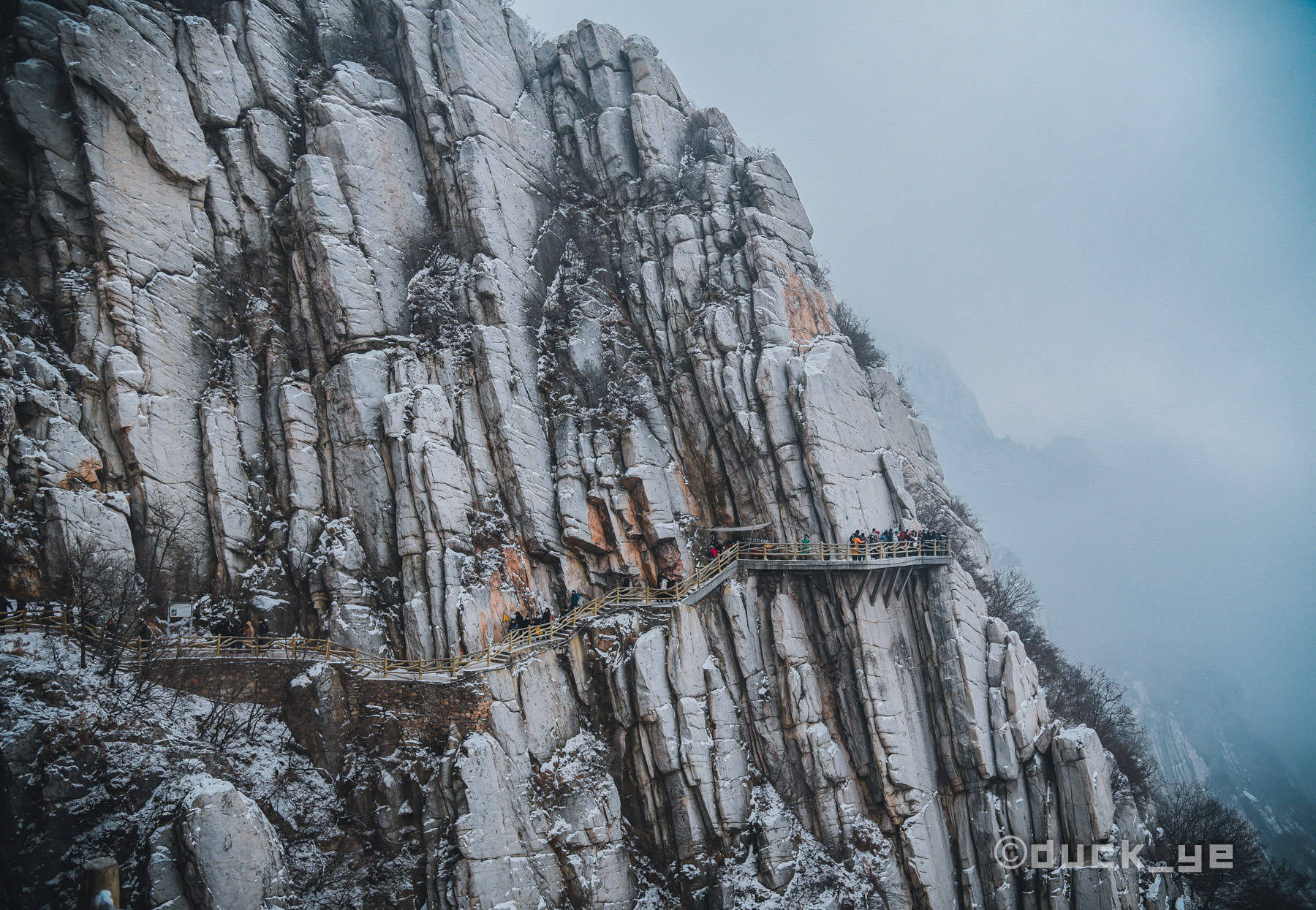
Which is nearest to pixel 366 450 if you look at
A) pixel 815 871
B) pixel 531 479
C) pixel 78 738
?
pixel 531 479

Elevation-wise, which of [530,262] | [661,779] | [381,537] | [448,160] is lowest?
[661,779]

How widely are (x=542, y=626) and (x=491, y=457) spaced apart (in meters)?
Result: 7.95

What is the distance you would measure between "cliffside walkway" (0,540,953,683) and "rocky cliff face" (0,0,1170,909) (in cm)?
96

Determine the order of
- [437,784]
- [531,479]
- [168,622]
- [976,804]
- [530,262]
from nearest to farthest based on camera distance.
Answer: [437,784] → [168,622] → [976,804] → [531,479] → [530,262]

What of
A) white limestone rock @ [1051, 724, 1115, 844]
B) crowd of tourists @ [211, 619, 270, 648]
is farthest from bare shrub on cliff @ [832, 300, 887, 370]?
crowd of tourists @ [211, 619, 270, 648]

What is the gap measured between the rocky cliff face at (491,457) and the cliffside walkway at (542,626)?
96cm

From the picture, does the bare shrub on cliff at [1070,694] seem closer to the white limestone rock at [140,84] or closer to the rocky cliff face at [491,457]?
the rocky cliff face at [491,457]

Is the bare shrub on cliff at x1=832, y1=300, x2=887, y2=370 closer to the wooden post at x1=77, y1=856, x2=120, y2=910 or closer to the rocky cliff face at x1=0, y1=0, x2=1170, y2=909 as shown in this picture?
the rocky cliff face at x1=0, y1=0, x2=1170, y2=909

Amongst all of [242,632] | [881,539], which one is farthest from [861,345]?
[242,632]

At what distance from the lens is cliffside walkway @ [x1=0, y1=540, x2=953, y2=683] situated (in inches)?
816

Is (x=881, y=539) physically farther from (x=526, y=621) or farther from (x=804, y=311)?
(x=526, y=621)

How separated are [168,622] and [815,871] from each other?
23.8 m

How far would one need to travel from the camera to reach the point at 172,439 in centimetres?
2759

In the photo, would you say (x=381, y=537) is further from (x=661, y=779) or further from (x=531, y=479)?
(x=661, y=779)
